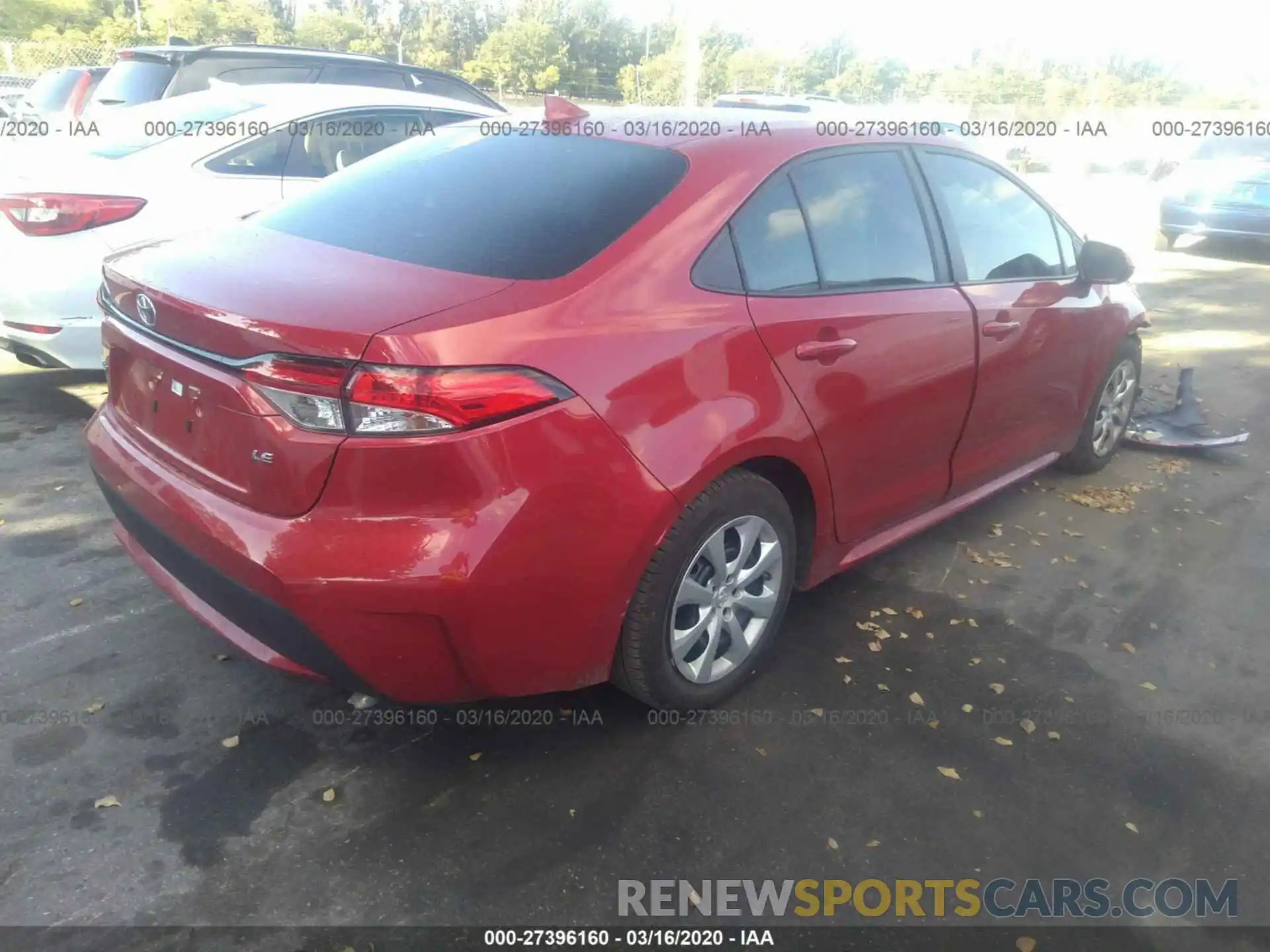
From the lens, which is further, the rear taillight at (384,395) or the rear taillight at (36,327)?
the rear taillight at (36,327)

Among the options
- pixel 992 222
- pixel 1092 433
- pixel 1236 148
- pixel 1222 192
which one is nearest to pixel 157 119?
pixel 992 222

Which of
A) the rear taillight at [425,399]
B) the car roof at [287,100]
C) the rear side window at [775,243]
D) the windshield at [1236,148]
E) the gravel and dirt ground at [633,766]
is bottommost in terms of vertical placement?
the gravel and dirt ground at [633,766]

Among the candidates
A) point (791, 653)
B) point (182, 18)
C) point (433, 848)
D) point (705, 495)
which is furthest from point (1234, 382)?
point (182, 18)

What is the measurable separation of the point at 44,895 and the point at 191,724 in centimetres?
62

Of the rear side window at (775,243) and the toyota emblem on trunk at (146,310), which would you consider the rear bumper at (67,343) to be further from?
the rear side window at (775,243)

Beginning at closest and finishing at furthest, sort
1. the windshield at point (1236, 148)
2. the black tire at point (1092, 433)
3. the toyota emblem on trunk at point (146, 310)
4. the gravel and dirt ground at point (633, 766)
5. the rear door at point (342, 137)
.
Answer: the gravel and dirt ground at point (633, 766), the toyota emblem on trunk at point (146, 310), the black tire at point (1092, 433), the rear door at point (342, 137), the windshield at point (1236, 148)

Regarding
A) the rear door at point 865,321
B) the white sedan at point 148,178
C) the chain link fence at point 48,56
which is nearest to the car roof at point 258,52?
the white sedan at point 148,178

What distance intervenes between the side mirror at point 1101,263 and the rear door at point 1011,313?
0.05 meters

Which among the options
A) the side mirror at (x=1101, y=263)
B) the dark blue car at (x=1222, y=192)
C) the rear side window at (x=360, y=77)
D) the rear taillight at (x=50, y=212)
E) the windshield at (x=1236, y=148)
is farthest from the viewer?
the windshield at (x=1236, y=148)

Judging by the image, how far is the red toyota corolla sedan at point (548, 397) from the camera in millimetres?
2129

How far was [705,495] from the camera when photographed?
2.59 metres

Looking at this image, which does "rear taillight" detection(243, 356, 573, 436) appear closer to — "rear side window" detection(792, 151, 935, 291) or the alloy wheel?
the alloy wheel

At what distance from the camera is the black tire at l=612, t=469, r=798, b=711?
8.35 feet

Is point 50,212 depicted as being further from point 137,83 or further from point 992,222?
point 992,222
